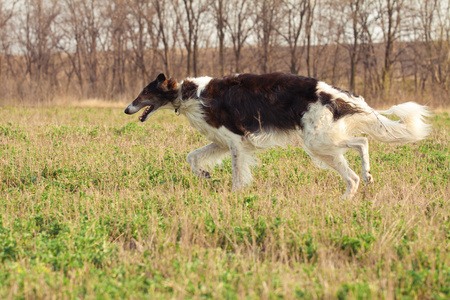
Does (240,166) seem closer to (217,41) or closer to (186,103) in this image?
(186,103)

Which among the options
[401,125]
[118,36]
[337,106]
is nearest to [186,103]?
[337,106]

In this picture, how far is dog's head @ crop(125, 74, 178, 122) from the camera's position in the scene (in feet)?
19.6

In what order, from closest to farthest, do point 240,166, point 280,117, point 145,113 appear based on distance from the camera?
point 280,117 → point 240,166 → point 145,113

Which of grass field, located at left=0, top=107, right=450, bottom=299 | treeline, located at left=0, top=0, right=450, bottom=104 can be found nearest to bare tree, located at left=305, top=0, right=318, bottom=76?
treeline, located at left=0, top=0, right=450, bottom=104

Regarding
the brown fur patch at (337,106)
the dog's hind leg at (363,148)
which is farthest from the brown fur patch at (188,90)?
the dog's hind leg at (363,148)

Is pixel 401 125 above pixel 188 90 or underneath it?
underneath

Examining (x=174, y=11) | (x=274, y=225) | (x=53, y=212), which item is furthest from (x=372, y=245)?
(x=174, y=11)

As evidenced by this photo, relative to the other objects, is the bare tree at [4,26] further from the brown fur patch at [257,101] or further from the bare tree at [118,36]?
the brown fur patch at [257,101]

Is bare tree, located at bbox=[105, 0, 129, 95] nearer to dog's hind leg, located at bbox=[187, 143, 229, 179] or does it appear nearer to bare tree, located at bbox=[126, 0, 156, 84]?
bare tree, located at bbox=[126, 0, 156, 84]

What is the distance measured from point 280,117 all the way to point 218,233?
2132 mm

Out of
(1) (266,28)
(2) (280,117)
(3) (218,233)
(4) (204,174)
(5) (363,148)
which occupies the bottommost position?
(3) (218,233)

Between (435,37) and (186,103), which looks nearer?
(186,103)

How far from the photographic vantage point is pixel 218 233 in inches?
152

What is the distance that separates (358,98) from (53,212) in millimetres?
3810
